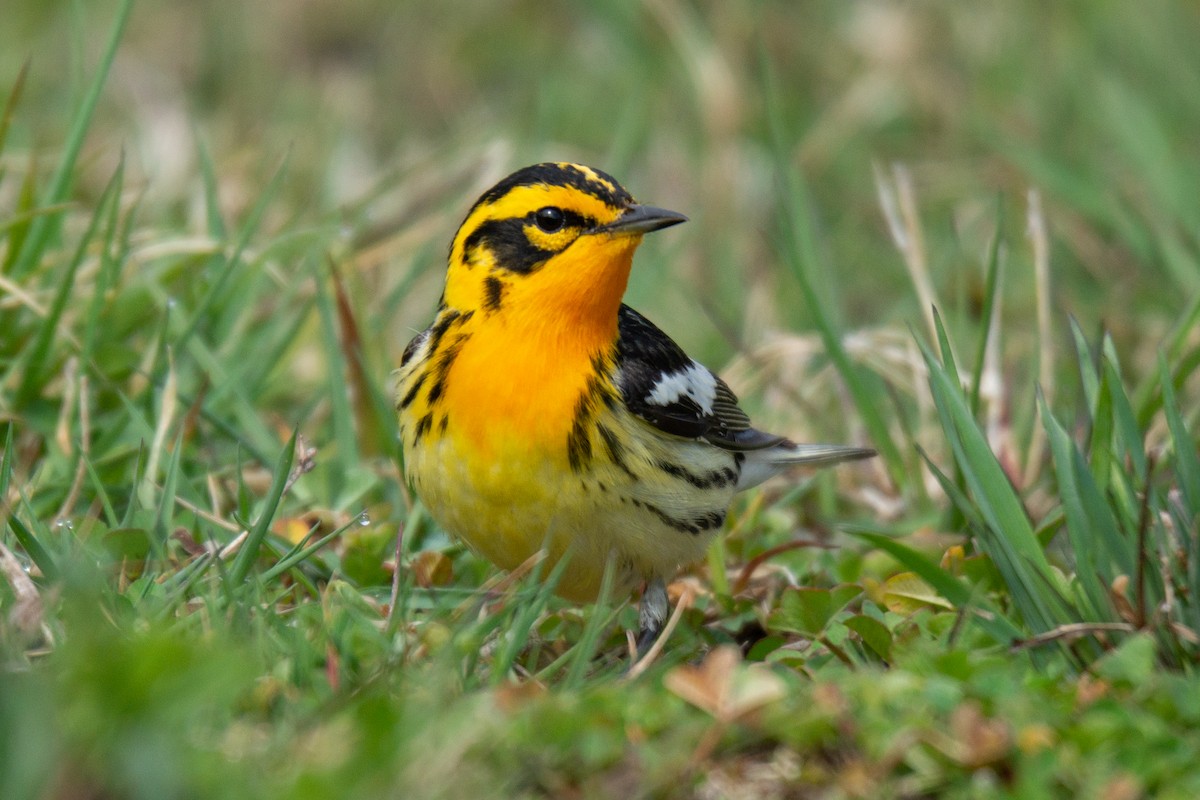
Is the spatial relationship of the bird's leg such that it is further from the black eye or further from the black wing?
the black eye

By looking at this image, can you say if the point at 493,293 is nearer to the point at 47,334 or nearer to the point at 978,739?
the point at 47,334

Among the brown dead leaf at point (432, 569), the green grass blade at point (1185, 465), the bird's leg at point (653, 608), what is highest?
the green grass blade at point (1185, 465)

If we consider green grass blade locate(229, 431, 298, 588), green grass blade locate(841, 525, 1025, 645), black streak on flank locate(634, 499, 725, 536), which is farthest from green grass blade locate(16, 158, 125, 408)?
green grass blade locate(841, 525, 1025, 645)

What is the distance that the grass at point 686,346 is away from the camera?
2.25 m

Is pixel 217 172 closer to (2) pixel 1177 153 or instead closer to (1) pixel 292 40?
(1) pixel 292 40

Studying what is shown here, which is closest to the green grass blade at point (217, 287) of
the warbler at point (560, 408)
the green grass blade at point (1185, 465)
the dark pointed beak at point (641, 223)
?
the warbler at point (560, 408)

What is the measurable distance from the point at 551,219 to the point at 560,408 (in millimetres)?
476

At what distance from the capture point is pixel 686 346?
5855 millimetres

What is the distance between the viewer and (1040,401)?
117 inches

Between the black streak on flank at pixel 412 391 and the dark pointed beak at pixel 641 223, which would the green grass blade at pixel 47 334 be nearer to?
the black streak on flank at pixel 412 391

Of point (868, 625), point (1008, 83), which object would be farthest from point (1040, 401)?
point (1008, 83)

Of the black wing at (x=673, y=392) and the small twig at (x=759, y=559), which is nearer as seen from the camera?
the black wing at (x=673, y=392)

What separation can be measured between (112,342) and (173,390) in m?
0.62

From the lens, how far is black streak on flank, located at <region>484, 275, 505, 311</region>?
3.46 m
